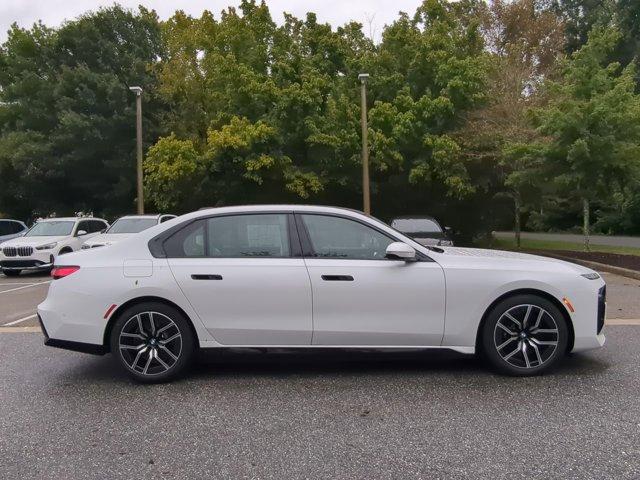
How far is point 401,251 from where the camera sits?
4.89 m

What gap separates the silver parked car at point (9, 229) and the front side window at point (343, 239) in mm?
17543

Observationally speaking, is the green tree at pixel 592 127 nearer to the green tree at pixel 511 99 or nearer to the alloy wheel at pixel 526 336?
the green tree at pixel 511 99

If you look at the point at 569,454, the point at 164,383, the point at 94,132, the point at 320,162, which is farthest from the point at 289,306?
the point at 94,132

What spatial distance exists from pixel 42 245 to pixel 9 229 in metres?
5.35

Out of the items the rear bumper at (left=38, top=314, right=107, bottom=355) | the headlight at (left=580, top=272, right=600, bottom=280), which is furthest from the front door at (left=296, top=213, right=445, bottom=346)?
the rear bumper at (left=38, top=314, right=107, bottom=355)

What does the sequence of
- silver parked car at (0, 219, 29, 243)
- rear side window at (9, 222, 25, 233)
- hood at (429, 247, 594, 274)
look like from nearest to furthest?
hood at (429, 247, 594, 274), silver parked car at (0, 219, 29, 243), rear side window at (9, 222, 25, 233)

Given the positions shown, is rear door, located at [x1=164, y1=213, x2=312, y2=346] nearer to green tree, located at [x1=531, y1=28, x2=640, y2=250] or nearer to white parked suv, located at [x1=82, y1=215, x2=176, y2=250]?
white parked suv, located at [x1=82, y1=215, x2=176, y2=250]

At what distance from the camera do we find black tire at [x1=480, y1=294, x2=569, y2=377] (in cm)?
504

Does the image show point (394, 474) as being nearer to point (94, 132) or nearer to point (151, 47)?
point (94, 132)

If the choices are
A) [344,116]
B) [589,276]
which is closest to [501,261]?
[589,276]

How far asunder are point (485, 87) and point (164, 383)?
2028 centimetres

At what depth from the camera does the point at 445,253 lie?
17.5 feet

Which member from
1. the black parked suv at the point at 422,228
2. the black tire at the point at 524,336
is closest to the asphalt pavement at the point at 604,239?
the black parked suv at the point at 422,228

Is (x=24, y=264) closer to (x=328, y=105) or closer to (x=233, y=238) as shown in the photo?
(x=328, y=105)
